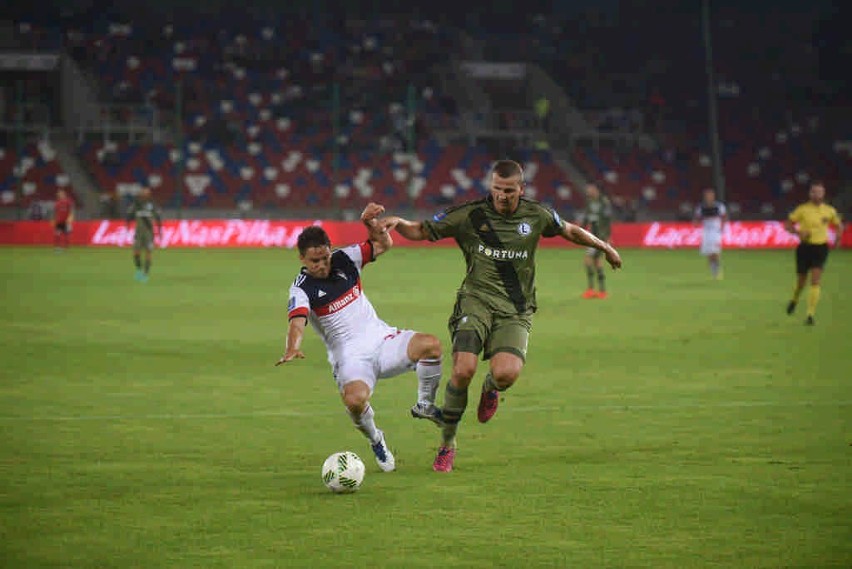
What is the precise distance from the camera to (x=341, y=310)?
9.32 meters

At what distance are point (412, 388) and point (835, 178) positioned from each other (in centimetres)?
4944

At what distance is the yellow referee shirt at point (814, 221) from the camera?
21.0 metres

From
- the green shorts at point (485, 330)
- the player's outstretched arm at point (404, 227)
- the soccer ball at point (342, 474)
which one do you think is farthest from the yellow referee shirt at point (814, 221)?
the soccer ball at point (342, 474)

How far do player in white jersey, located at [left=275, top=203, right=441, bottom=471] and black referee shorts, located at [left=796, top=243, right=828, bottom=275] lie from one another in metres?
13.1

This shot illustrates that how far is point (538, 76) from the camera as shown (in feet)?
206

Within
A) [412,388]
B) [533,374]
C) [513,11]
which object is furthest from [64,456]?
[513,11]

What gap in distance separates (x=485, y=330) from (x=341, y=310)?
3.42 ft

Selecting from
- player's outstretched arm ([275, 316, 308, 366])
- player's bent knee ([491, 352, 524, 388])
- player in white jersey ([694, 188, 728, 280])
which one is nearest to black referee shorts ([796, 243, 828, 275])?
player in white jersey ([694, 188, 728, 280])

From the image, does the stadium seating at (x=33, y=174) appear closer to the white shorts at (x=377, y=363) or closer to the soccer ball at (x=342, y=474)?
the white shorts at (x=377, y=363)

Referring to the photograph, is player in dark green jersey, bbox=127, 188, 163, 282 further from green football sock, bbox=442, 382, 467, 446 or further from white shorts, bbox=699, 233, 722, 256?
green football sock, bbox=442, 382, 467, 446

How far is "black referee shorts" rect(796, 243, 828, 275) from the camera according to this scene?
2103 cm

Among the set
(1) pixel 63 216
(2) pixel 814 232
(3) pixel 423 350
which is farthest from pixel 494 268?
(1) pixel 63 216

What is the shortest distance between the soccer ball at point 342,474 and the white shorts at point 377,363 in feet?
2.45

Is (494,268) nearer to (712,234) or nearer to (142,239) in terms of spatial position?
(142,239)
